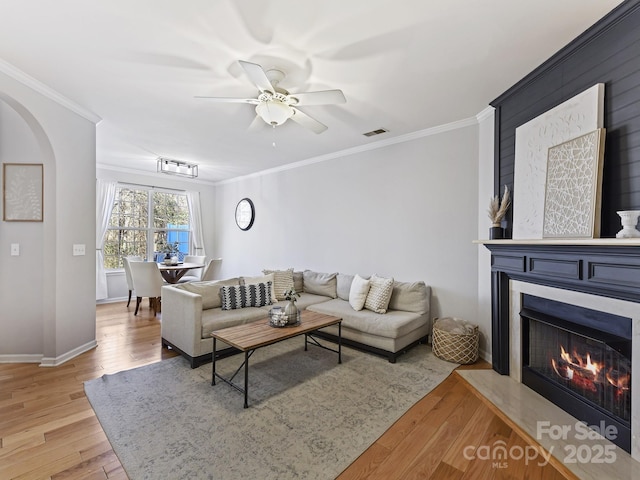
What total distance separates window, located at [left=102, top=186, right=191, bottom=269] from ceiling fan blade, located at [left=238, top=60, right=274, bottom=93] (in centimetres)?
514

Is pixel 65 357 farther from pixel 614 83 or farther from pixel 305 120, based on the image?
pixel 614 83

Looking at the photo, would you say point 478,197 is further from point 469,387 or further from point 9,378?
point 9,378

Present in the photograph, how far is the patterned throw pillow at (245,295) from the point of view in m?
3.59

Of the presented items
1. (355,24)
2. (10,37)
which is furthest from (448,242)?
(10,37)

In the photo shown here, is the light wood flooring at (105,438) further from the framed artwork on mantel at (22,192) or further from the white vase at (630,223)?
the framed artwork on mantel at (22,192)

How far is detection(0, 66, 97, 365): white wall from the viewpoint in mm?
3023

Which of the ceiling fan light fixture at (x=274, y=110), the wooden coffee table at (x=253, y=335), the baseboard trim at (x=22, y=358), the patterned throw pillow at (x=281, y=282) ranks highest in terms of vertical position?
the ceiling fan light fixture at (x=274, y=110)

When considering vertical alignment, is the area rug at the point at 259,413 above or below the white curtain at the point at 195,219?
below

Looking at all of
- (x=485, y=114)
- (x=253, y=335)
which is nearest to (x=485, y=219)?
(x=485, y=114)

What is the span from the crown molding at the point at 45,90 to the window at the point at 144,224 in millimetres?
2967

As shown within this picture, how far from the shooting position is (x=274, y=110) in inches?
96.8

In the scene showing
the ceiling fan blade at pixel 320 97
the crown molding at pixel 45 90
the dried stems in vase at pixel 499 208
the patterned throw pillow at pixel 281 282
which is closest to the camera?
the ceiling fan blade at pixel 320 97

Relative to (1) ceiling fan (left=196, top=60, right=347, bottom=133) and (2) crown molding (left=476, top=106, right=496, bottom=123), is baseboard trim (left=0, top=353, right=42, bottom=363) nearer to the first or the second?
(1) ceiling fan (left=196, top=60, right=347, bottom=133)

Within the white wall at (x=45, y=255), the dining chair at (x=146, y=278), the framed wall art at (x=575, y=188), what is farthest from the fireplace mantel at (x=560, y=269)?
the dining chair at (x=146, y=278)
